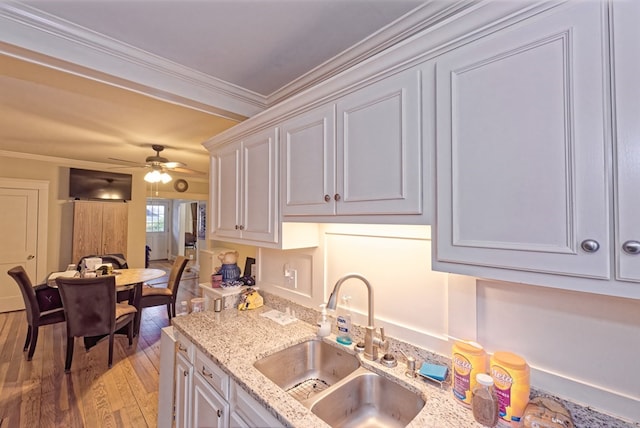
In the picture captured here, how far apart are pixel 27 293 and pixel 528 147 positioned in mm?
4277

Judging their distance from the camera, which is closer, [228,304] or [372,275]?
[372,275]

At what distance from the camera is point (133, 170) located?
560 centimetres

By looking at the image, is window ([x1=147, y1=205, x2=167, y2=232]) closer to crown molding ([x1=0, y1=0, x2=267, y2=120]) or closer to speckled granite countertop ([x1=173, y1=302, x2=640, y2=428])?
crown molding ([x1=0, y1=0, x2=267, y2=120])

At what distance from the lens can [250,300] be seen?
2051mm

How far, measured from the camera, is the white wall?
0.89 metres

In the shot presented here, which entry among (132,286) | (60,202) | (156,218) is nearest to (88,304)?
(132,286)

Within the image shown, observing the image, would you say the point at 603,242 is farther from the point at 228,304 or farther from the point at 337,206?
the point at 228,304

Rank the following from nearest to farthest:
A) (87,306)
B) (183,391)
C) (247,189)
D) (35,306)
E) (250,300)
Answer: (183,391), (247,189), (250,300), (87,306), (35,306)

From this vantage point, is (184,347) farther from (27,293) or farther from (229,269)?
(27,293)

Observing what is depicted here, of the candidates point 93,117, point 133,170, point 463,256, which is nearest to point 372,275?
point 463,256

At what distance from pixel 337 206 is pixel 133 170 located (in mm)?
5768

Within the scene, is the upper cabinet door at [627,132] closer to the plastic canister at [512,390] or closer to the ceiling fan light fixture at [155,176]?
the plastic canister at [512,390]

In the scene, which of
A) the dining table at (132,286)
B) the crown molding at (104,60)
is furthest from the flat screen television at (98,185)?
the crown molding at (104,60)

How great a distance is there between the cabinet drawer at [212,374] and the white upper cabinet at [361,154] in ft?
2.76
